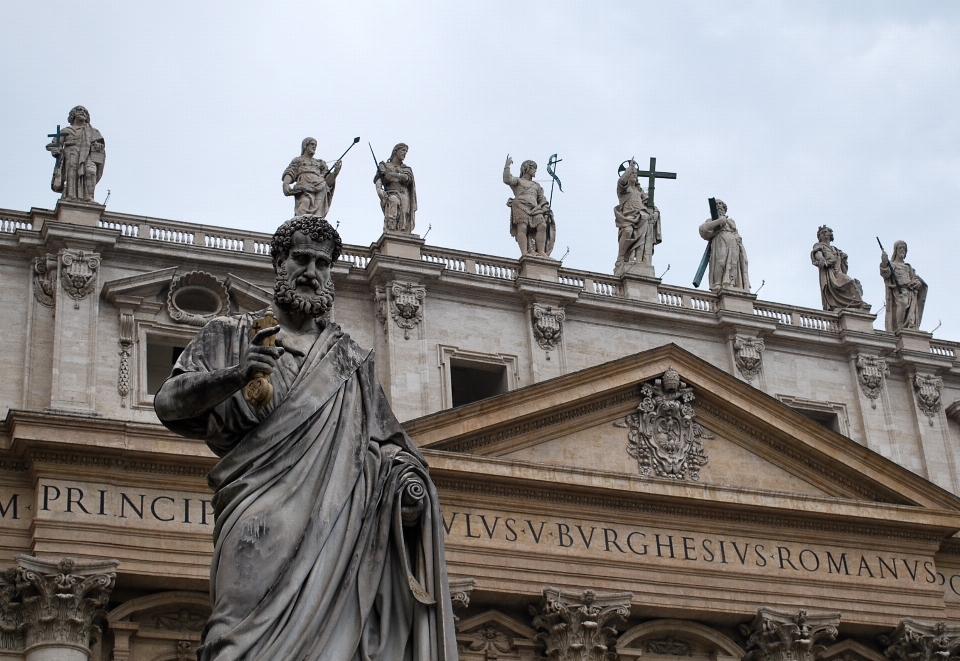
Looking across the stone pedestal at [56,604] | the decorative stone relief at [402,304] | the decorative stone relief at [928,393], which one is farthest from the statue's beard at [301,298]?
the decorative stone relief at [928,393]

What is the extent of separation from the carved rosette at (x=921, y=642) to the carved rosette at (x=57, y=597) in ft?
40.7

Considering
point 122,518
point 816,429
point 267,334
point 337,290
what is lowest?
point 267,334

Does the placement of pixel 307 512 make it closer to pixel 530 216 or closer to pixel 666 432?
pixel 666 432

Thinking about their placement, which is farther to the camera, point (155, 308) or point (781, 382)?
point (781, 382)

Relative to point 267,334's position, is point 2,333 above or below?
above

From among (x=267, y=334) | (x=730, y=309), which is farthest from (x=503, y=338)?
(x=267, y=334)

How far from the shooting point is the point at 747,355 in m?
30.5

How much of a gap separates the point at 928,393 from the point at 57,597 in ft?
51.2

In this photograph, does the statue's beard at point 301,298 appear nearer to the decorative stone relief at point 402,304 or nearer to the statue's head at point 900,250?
the decorative stone relief at point 402,304

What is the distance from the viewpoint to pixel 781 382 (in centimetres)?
3097

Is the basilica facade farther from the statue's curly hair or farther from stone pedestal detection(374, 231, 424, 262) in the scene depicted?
the statue's curly hair

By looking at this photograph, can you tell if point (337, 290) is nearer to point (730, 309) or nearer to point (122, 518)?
point (122, 518)

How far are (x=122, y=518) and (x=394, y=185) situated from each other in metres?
7.36

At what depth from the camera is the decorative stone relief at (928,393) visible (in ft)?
104
